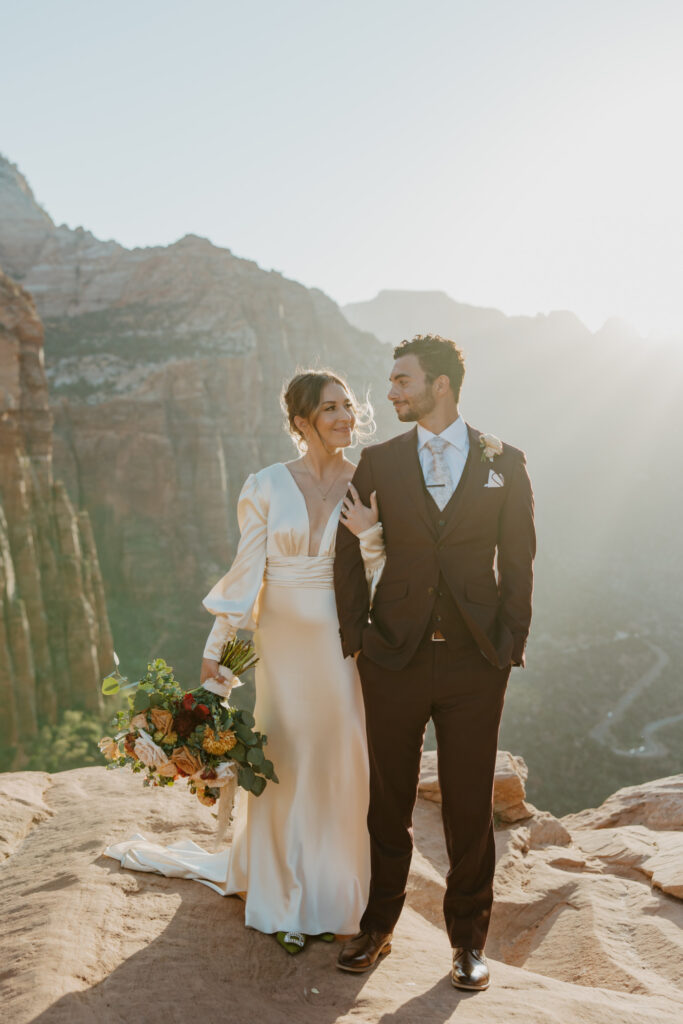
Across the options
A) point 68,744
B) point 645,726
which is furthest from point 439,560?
point 645,726

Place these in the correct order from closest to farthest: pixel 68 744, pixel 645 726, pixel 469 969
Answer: pixel 469 969 < pixel 68 744 < pixel 645 726

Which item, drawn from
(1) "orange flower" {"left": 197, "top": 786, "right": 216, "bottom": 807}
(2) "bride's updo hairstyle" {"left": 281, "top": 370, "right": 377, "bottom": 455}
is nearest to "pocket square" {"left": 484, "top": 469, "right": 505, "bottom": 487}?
(2) "bride's updo hairstyle" {"left": 281, "top": 370, "right": 377, "bottom": 455}

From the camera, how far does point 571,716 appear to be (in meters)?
42.0

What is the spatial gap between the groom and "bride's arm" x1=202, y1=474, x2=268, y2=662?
0.54 meters

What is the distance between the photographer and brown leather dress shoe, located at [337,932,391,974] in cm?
344

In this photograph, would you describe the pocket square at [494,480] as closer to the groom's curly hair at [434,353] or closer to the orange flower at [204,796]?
the groom's curly hair at [434,353]

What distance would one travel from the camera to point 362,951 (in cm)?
349

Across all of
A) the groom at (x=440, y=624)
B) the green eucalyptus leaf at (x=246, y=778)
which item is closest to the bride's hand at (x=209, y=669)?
the green eucalyptus leaf at (x=246, y=778)

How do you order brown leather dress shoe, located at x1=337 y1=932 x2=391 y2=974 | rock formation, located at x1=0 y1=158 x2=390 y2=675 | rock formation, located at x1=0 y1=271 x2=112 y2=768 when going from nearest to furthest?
brown leather dress shoe, located at x1=337 y1=932 x2=391 y2=974 < rock formation, located at x1=0 y1=271 x2=112 y2=768 < rock formation, located at x1=0 y1=158 x2=390 y2=675

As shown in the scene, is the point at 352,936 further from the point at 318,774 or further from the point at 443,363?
the point at 443,363

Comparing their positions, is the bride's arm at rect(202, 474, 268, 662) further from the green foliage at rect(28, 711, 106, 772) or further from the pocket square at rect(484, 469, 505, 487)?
the green foliage at rect(28, 711, 106, 772)

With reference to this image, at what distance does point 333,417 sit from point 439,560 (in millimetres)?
1015

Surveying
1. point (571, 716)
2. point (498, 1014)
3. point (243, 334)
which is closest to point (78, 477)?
point (243, 334)

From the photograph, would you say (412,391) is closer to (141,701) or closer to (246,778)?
(141,701)
